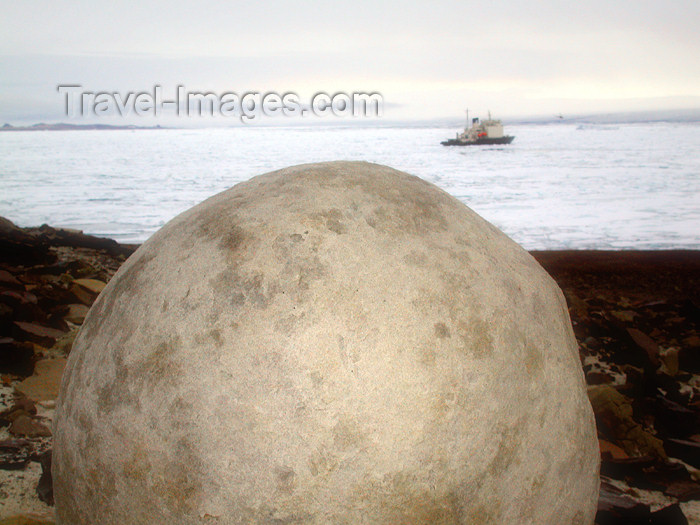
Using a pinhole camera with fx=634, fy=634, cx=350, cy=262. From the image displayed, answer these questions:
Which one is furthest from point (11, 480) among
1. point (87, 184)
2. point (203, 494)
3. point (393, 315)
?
point (87, 184)

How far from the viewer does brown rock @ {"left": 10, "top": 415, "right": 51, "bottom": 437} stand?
3.51 metres

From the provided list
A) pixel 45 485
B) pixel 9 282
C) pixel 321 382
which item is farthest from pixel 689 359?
pixel 9 282

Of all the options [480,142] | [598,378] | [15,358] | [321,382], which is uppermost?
[480,142]

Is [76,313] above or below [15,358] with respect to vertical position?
above

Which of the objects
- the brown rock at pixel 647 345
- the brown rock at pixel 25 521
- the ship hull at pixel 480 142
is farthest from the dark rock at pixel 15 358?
the ship hull at pixel 480 142

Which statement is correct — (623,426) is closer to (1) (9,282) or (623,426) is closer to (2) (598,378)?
(2) (598,378)

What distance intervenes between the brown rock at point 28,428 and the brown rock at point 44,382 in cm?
34

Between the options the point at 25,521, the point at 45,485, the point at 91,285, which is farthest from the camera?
the point at 91,285

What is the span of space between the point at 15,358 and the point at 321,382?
3.50 meters

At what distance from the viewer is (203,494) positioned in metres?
1.56

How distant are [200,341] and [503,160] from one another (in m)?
14.3

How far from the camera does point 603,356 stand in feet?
15.4

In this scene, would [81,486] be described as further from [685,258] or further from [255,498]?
[685,258]

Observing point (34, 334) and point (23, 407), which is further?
point (34, 334)
